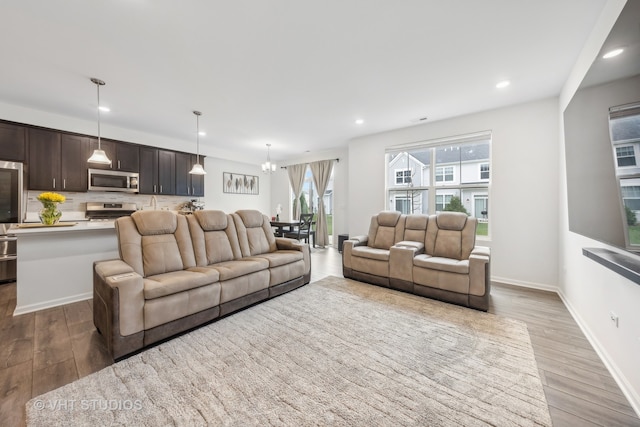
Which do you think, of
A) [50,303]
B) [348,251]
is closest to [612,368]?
[348,251]

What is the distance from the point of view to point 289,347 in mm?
2102

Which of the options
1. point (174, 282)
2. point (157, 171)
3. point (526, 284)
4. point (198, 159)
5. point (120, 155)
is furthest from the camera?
point (198, 159)

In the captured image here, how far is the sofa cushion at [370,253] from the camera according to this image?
3.65 metres

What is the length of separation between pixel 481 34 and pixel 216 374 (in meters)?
3.60

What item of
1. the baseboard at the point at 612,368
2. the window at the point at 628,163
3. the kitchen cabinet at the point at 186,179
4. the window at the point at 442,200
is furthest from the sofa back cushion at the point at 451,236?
the kitchen cabinet at the point at 186,179

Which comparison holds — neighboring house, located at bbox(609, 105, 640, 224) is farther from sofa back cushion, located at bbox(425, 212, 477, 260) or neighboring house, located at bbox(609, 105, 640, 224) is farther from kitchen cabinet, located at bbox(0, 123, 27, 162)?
kitchen cabinet, located at bbox(0, 123, 27, 162)

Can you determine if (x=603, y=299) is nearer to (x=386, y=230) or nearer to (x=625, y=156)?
(x=625, y=156)

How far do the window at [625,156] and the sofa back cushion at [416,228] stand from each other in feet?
8.55

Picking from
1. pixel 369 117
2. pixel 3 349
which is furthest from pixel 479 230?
pixel 3 349

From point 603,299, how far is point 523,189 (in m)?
2.21

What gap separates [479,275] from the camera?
2832 mm

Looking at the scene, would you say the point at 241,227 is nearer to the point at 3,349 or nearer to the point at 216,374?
the point at 216,374

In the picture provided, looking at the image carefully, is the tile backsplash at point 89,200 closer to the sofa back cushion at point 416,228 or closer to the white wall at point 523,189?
the sofa back cushion at point 416,228

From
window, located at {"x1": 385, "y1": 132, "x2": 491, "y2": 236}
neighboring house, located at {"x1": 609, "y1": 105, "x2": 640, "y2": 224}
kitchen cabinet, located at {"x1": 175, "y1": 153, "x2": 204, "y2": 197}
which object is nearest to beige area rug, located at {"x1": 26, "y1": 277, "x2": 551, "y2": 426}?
neighboring house, located at {"x1": 609, "y1": 105, "x2": 640, "y2": 224}
